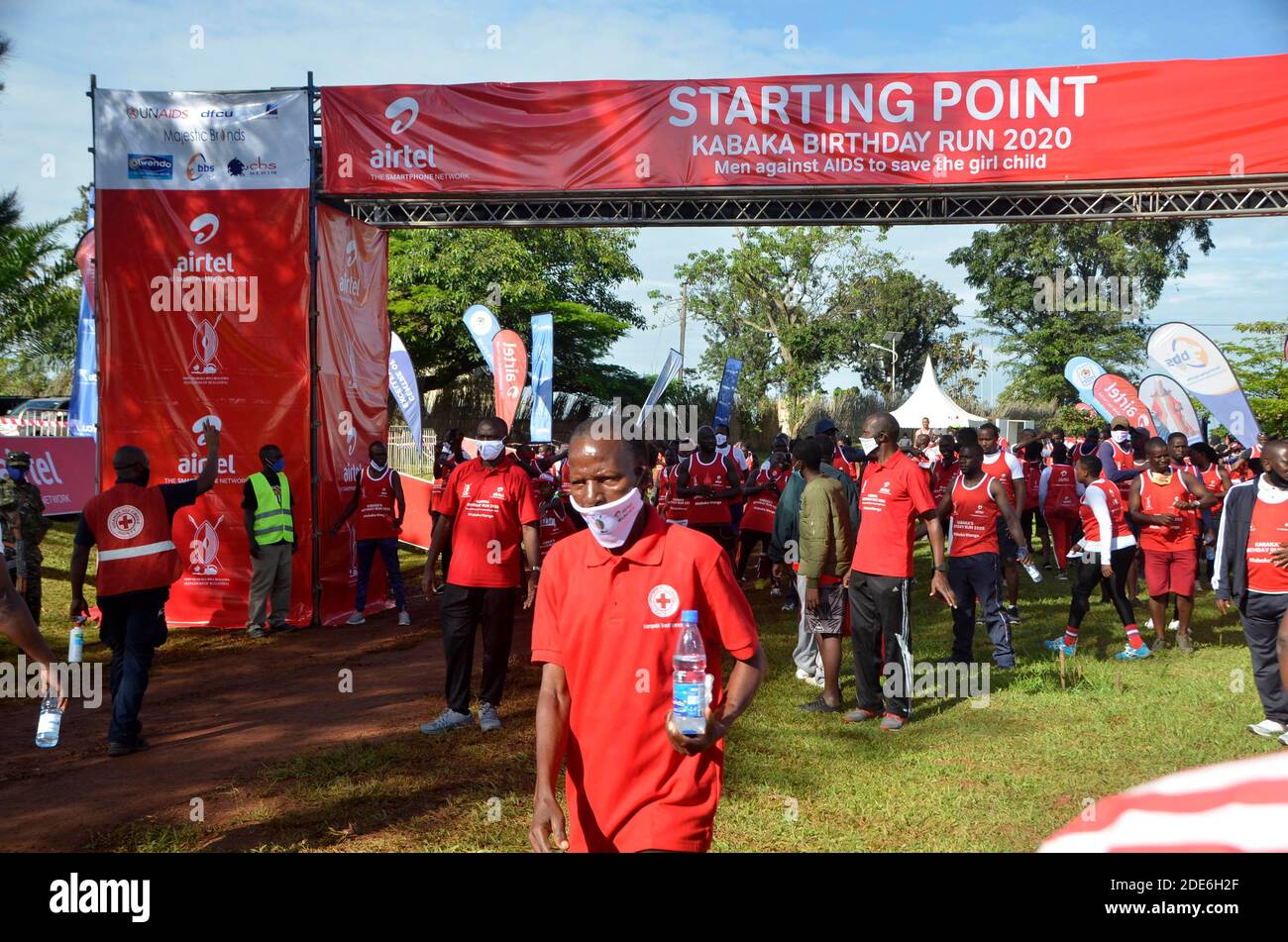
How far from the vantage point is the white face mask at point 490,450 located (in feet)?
24.2

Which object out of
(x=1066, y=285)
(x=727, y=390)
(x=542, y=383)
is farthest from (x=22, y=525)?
(x=1066, y=285)

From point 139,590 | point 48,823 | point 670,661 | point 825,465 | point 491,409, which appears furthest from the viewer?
point 491,409

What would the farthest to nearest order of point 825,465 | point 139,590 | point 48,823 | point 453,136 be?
1. point 453,136
2. point 825,465
3. point 139,590
4. point 48,823

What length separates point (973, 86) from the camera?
11.6 m

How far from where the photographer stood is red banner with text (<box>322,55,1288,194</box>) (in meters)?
11.4

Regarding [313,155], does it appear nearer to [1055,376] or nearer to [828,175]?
[828,175]

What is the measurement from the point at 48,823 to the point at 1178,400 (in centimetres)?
1685

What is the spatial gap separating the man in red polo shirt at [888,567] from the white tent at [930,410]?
28.2 meters

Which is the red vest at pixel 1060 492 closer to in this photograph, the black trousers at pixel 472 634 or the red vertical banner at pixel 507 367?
the red vertical banner at pixel 507 367

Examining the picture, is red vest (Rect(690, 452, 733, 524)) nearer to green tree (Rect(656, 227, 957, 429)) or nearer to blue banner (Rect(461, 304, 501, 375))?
blue banner (Rect(461, 304, 501, 375))

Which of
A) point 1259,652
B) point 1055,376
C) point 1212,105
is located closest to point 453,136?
point 1212,105

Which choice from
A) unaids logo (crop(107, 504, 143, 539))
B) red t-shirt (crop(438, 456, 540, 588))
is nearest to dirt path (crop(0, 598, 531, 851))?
red t-shirt (crop(438, 456, 540, 588))

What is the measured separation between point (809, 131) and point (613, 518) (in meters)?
9.70

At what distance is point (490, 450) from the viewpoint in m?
7.41
